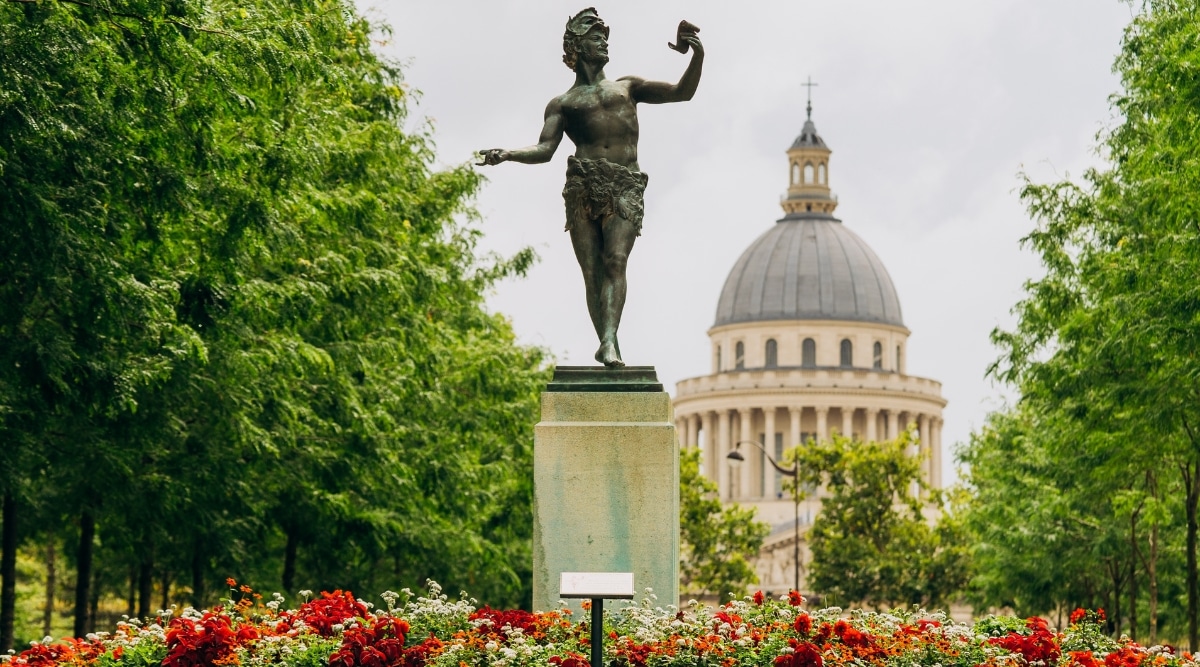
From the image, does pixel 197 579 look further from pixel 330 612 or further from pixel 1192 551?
pixel 330 612

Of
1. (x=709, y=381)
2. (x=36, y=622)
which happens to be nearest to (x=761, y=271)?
(x=709, y=381)

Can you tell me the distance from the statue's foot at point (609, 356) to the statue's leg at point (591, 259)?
146 mm

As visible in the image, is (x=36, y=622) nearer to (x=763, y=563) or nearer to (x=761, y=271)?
(x=763, y=563)

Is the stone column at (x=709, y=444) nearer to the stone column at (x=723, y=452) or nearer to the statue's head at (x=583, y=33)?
the stone column at (x=723, y=452)

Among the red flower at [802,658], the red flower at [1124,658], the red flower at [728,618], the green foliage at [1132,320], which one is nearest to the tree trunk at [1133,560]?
the green foliage at [1132,320]

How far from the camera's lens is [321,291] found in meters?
25.4

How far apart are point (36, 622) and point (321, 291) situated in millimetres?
38743

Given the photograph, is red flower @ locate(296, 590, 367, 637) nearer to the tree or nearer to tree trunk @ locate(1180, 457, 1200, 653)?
the tree

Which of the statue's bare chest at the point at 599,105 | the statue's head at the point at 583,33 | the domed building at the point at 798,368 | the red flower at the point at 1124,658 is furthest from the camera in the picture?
the domed building at the point at 798,368

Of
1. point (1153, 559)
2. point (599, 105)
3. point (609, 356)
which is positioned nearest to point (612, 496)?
point (609, 356)

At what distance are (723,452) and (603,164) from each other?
152 metres

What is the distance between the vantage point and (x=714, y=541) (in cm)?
8456

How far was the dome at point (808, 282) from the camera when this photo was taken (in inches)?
6727

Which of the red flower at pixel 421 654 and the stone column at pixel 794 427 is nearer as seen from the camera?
the red flower at pixel 421 654
